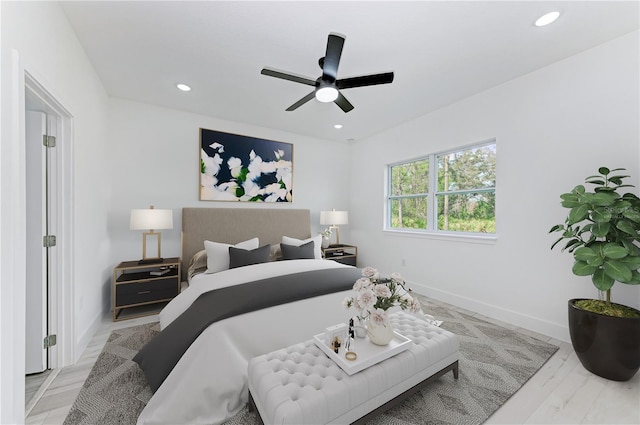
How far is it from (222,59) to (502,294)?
3.97 m

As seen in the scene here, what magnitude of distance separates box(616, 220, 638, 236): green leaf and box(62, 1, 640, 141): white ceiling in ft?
5.21

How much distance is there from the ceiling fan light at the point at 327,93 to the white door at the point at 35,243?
7.11 feet

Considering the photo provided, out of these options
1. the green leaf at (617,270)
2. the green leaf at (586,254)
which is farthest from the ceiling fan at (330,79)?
the green leaf at (617,270)

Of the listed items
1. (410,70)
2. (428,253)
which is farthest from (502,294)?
(410,70)

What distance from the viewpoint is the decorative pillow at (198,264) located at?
3152 mm

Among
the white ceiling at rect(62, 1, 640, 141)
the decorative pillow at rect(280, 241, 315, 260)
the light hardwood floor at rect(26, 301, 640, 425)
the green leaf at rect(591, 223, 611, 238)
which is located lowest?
the light hardwood floor at rect(26, 301, 640, 425)

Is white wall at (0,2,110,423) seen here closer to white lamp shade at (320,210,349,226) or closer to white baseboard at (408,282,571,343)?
white lamp shade at (320,210,349,226)

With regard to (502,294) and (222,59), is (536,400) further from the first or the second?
(222,59)

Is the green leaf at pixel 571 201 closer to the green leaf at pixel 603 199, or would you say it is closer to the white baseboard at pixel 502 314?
the green leaf at pixel 603 199

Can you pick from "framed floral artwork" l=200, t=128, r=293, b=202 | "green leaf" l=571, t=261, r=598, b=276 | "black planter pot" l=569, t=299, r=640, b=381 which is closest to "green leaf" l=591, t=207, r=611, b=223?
"green leaf" l=571, t=261, r=598, b=276

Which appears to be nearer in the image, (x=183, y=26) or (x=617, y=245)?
(x=617, y=245)

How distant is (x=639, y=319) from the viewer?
1.77 meters

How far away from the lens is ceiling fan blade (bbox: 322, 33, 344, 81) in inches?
65.6

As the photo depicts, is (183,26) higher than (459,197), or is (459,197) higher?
(183,26)
